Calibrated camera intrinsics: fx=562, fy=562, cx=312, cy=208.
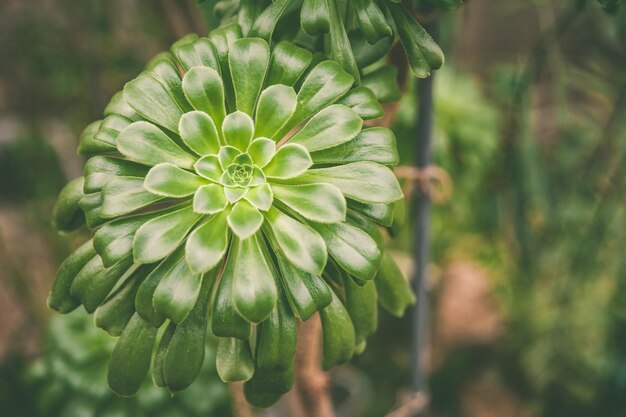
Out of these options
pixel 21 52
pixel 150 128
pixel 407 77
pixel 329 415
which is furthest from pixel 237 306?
pixel 21 52

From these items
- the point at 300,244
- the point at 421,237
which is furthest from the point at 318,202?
the point at 421,237

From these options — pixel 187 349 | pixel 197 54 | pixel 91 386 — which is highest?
pixel 197 54

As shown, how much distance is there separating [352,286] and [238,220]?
6.0 inches

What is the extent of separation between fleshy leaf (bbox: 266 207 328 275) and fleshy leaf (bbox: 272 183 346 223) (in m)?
0.01

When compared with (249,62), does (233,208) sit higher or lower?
lower

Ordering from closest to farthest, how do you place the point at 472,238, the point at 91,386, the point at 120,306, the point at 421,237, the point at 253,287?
the point at 253,287
the point at 120,306
the point at 421,237
the point at 91,386
the point at 472,238

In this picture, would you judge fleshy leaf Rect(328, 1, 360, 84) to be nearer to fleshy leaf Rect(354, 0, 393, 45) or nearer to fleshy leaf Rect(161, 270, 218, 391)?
fleshy leaf Rect(354, 0, 393, 45)

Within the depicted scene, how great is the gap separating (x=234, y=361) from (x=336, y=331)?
113 millimetres

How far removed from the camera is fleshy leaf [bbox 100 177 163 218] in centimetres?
54

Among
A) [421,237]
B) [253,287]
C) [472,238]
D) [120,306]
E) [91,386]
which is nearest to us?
[253,287]

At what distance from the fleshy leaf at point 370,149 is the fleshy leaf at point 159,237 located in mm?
171

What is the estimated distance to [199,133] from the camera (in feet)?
1.94

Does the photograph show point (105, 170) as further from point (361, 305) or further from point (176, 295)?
point (361, 305)

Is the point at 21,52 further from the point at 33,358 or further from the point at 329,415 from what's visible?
the point at 329,415
